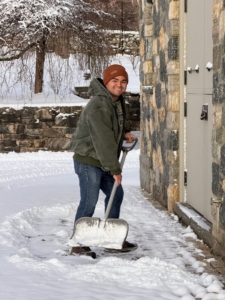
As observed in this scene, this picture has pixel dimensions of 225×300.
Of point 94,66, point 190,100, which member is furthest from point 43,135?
point 190,100

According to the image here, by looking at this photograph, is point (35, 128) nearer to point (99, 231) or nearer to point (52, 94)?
point (52, 94)

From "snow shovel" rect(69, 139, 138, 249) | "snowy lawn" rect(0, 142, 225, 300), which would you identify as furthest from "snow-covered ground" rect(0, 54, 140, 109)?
"snow shovel" rect(69, 139, 138, 249)

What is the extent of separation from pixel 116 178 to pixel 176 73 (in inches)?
86.4

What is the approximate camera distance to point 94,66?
13.7 m

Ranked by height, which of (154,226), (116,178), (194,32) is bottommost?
(154,226)

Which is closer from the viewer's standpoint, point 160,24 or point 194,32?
point 194,32

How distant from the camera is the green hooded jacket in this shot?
13.6 feet

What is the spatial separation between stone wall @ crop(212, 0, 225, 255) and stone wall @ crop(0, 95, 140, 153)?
8154 mm

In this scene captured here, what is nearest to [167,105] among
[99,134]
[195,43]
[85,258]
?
[195,43]

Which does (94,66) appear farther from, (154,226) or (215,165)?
(215,165)

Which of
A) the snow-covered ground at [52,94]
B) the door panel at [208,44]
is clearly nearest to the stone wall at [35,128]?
the snow-covered ground at [52,94]

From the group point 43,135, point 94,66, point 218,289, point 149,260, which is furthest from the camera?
point 94,66

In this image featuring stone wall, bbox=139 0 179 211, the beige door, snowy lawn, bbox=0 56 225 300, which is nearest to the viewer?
snowy lawn, bbox=0 56 225 300

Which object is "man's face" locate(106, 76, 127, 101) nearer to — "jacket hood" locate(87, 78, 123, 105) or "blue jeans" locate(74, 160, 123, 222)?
"jacket hood" locate(87, 78, 123, 105)
